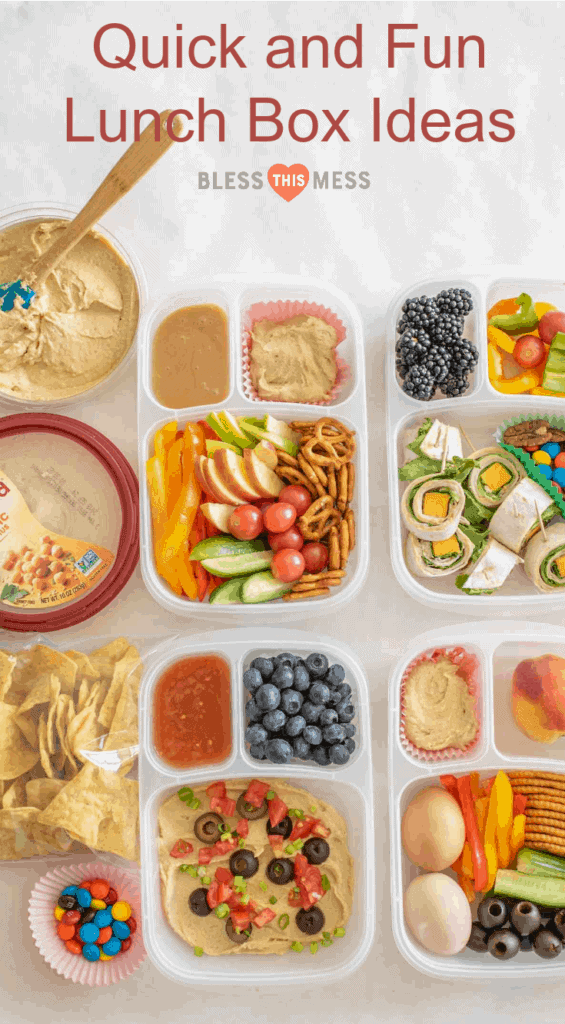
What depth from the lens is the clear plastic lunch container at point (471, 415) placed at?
207cm

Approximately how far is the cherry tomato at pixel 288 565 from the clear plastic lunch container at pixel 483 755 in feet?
1.07

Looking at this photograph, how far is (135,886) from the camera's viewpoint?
1983 mm

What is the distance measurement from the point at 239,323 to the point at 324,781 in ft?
3.74

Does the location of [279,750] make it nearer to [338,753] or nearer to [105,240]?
[338,753]

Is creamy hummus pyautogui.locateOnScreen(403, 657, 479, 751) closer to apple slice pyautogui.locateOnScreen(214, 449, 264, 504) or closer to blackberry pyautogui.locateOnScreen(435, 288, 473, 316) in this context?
apple slice pyautogui.locateOnScreen(214, 449, 264, 504)

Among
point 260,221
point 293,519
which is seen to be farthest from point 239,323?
point 293,519

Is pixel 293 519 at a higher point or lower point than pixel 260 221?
lower

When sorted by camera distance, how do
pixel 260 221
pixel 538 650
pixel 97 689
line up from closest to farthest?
pixel 97 689
pixel 538 650
pixel 260 221

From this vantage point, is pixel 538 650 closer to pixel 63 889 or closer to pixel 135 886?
pixel 135 886

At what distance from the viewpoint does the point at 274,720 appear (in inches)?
73.7

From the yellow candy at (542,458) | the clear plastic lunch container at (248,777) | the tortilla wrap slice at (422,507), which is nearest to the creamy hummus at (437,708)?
the clear plastic lunch container at (248,777)

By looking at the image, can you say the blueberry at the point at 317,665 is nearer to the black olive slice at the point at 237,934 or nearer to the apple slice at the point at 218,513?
A: the apple slice at the point at 218,513

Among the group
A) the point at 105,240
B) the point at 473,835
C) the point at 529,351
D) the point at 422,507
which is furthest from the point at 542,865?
the point at 105,240

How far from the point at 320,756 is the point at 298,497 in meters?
0.60
